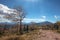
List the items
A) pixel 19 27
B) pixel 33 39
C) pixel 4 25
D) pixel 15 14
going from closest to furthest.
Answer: pixel 33 39, pixel 15 14, pixel 19 27, pixel 4 25

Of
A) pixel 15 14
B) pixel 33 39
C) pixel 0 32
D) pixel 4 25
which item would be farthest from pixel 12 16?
pixel 33 39

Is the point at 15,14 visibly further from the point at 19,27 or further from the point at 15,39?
the point at 15,39

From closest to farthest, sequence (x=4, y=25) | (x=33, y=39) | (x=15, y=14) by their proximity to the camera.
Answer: (x=33, y=39)
(x=15, y=14)
(x=4, y=25)

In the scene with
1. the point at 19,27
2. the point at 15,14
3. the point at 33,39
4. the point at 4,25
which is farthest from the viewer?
the point at 4,25

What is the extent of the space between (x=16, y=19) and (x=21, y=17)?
1.12 meters

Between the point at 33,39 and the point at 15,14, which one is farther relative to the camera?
the point at 15,14

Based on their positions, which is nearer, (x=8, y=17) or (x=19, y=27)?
(x=8, y=17)

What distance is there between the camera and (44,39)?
1355cm

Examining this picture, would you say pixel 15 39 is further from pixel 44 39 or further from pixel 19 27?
pixel 19 27

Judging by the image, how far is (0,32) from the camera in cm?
2142

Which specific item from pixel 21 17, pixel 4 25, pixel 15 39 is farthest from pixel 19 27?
pixel 15 39

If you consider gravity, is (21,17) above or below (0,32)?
above

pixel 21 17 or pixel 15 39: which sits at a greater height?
pixel 21 17

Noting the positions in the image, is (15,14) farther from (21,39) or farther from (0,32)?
(21,39)
